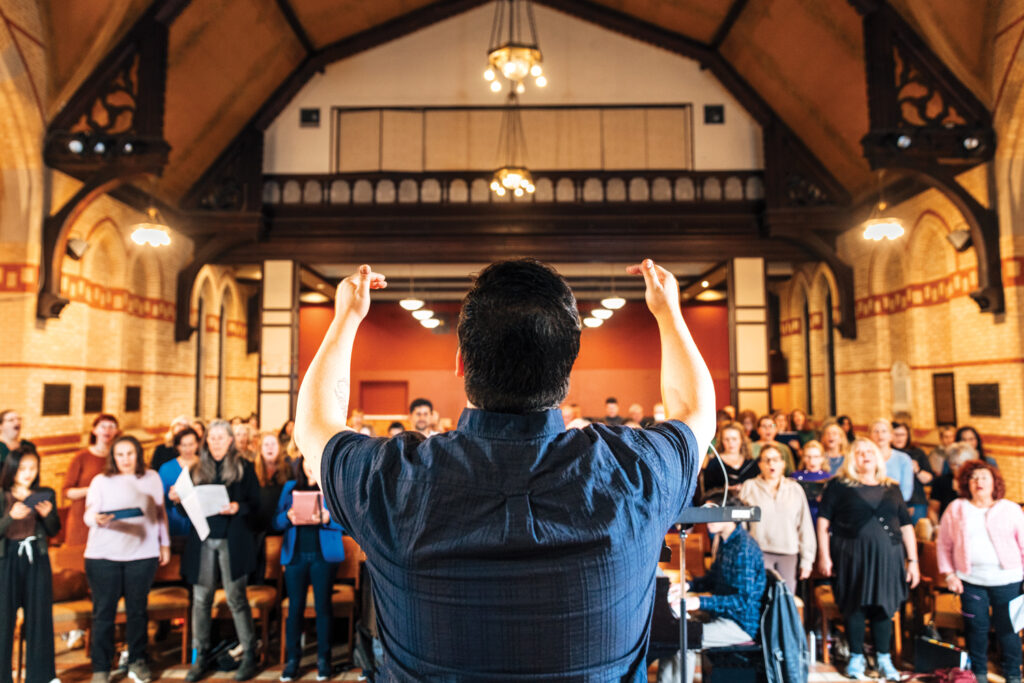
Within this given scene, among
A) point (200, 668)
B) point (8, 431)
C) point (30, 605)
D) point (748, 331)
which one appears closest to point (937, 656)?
point (200, 668)

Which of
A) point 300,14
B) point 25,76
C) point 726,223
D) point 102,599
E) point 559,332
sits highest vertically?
point 300,14

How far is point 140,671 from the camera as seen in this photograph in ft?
13.5

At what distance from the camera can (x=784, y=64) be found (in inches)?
362

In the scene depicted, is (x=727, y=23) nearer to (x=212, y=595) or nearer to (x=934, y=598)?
(x=934, y=598)

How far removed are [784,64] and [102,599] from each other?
31.5ft

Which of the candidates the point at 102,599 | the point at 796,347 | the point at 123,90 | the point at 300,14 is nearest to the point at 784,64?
the point at 796,347

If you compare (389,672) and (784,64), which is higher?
(784,64)

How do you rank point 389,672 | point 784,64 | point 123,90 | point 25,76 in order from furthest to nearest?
point 784,64 → point 123,90 → point 25,76 → point 389,672

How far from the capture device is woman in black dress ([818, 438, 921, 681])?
4137 mm

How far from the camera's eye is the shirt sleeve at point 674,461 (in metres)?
0.88

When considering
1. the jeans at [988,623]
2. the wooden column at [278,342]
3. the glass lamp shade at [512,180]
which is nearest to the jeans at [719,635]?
the jeans at [988,623]

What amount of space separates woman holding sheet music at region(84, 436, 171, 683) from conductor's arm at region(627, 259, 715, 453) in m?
3.99

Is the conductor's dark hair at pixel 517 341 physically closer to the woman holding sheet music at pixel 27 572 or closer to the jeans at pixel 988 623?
the woman holding sheet music at pixel 27 572

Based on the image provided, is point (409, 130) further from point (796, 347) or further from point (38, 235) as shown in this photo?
point (796, 347)
